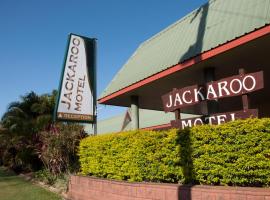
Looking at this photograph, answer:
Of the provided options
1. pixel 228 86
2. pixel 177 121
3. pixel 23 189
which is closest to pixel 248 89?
pixel 228 86

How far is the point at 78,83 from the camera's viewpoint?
50.5ft

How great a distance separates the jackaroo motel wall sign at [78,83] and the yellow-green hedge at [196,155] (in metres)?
3.67

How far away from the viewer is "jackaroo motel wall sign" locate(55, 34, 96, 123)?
14.7m

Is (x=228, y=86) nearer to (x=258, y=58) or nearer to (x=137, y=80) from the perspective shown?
(x=258, y=58)

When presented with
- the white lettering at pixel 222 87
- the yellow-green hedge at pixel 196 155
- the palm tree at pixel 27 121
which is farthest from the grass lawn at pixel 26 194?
the white lettering at pixel 222 87

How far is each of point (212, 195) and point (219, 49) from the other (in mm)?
3923

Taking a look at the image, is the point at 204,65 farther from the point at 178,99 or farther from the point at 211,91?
the point at 211,91

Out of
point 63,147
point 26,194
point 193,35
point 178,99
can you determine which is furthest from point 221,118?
point 26,194

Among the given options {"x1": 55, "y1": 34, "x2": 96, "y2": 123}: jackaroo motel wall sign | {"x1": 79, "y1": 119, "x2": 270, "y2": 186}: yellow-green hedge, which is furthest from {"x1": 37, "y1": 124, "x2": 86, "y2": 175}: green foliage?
{"x1": 79, "y1": 119, "x2": 270, "y2": 186}: yellow-green hedge

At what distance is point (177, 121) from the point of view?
1019cm

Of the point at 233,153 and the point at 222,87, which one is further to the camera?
the point at 222,87

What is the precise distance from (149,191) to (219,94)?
2964 mm

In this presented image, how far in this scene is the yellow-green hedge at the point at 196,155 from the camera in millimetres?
7055

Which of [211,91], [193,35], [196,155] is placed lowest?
[196,155]
